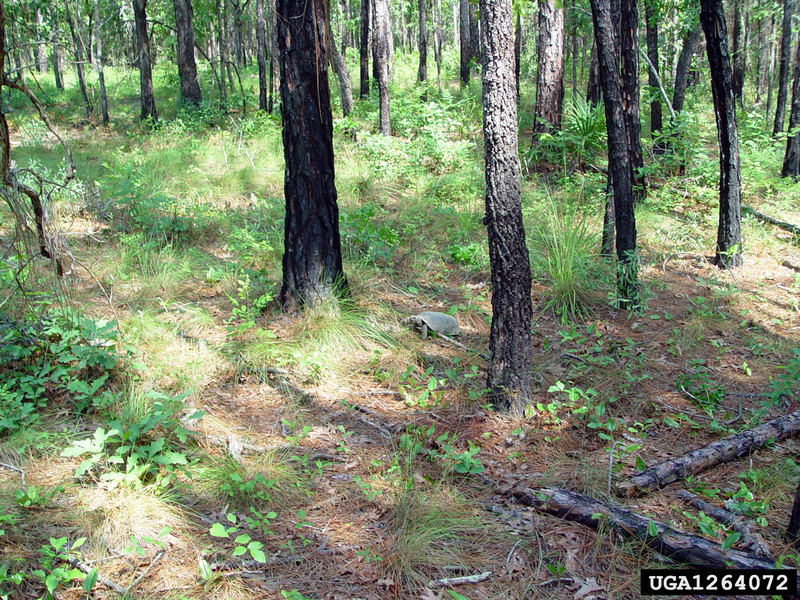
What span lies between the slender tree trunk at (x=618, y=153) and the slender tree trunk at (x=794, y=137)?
18.4 feet

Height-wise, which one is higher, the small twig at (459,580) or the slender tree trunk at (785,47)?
the slender tree trunk at (785,47)

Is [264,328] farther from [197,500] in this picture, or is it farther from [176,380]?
[197,500]

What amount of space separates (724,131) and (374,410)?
5463 mm

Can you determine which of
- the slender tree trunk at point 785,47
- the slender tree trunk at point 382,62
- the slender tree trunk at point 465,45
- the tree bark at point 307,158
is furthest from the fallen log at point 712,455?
the slender tree trunk at point 465,45

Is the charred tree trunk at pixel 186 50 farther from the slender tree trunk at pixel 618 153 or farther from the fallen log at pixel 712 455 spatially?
the fallen log at pixel 712 455

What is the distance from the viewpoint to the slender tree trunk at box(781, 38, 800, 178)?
895 cm

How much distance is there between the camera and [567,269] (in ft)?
18.0

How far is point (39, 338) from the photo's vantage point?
3.70 metres

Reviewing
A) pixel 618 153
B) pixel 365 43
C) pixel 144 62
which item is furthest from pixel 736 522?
pixel 144 62

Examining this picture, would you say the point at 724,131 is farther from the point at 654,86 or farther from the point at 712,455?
the point at 712,455

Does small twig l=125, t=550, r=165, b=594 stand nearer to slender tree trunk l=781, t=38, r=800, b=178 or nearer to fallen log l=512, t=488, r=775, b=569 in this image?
fallen log l=512, t=488, r=775, b=569

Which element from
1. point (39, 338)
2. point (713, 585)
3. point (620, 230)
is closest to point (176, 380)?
point (39, 338)

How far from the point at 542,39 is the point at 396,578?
9221 mm

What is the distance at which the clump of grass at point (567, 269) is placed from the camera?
548cm
